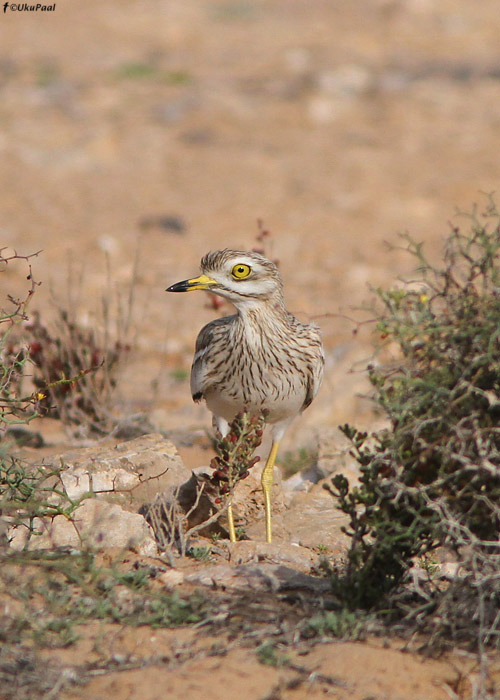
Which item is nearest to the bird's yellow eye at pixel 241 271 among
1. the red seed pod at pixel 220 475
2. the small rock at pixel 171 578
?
the red seed pod at pixel 220 475

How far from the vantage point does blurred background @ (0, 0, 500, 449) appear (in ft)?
29.9

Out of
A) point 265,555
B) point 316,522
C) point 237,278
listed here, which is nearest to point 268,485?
point 316,522

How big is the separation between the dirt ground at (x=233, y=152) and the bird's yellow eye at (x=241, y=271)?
62.5 inches

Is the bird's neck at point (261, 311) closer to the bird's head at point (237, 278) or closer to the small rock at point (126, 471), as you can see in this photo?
the bird's head at point (237, 278)

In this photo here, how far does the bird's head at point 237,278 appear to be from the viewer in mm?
4836

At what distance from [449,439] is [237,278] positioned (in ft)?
6.44

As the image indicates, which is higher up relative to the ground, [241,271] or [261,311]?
[241,271]

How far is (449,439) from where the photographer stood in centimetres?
321

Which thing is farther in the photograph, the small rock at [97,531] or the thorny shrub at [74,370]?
the thorny shrub at [74,370]

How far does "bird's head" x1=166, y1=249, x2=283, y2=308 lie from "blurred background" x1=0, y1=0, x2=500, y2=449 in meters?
2.05

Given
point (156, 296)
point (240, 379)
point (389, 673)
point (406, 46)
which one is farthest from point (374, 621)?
point (406, 46)

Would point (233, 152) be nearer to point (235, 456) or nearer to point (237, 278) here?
point (237, 278)

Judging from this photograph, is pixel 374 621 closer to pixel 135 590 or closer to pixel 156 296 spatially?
pixel 135 590

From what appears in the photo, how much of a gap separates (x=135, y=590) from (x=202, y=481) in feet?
4.42
